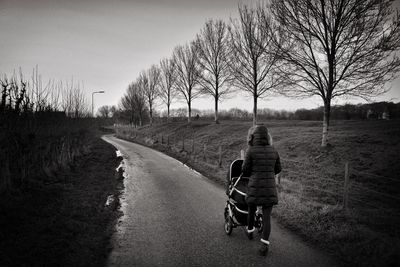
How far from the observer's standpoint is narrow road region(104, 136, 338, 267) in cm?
403

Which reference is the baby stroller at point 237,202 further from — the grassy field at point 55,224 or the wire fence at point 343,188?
the wire fence at point 343,188

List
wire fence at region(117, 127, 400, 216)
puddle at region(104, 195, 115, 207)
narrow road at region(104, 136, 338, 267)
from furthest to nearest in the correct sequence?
wire fence at region(117, 127, 400, 216) < puddle at region(104, 195, 115, 207) < narrow road at region(104, 136, 338, 267)

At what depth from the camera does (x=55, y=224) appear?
5.01 meters

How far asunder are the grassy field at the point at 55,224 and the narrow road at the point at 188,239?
1.18ft

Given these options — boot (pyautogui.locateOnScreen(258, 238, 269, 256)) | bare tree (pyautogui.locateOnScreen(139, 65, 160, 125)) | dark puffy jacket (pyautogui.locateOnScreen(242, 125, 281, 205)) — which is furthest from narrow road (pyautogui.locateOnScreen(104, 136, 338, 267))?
bare tree (pyautogui.locateOnScreen(139, 65, 160, 125))

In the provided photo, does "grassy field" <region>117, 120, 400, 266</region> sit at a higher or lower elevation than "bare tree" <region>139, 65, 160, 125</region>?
lower

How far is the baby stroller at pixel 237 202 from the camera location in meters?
4.65

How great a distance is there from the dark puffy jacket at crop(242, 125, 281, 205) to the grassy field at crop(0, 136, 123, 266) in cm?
278

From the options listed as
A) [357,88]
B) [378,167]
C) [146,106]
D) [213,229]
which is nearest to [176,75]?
[146,106]

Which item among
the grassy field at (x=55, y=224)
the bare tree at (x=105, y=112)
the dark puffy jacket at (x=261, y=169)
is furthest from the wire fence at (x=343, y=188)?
the bare tree at (x=105, y=112)

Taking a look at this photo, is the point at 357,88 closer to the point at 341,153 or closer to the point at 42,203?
the point at 341,153

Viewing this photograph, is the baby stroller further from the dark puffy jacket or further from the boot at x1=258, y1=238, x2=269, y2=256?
the boot at x1=258, y1=238, x2=269, y2=256

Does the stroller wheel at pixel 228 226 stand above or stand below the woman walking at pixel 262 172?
Answer: below

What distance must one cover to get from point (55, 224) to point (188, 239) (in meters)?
2.82
